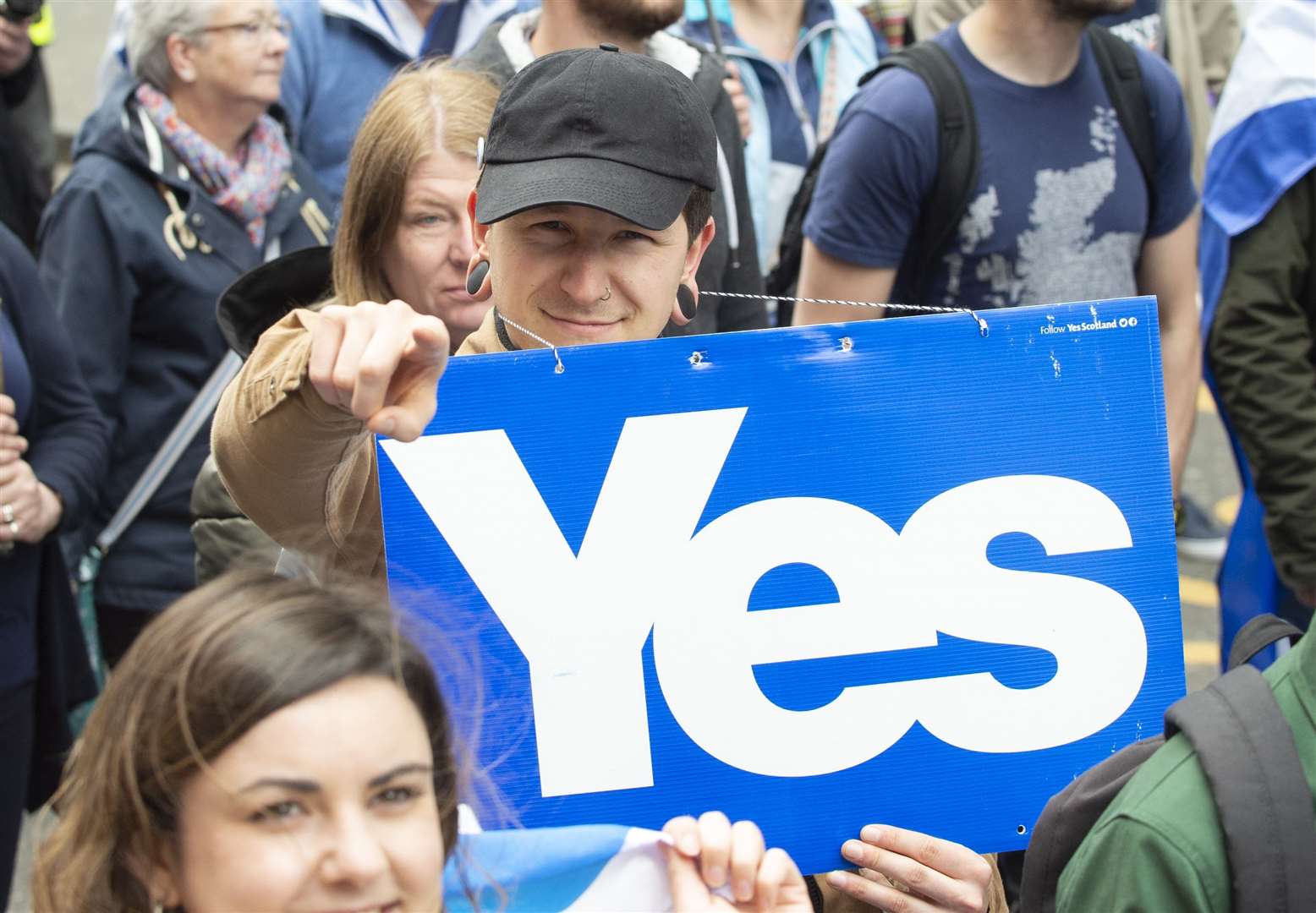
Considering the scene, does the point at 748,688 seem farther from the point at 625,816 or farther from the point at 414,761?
the point at 414,761

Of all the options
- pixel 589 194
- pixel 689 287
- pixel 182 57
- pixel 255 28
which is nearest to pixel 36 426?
pixel 182 57

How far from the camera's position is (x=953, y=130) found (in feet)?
11.8

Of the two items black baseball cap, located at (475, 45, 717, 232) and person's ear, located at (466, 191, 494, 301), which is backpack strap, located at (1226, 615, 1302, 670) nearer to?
black baseball cap, located at (475, 45, 717, 232)

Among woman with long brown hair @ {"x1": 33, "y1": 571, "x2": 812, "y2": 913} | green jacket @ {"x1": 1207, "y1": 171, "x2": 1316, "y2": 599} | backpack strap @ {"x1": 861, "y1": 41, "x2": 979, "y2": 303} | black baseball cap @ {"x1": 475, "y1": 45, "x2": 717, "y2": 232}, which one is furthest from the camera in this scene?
green jacket @ {"x1": 1207, "y1": 171, "x2": 1316, "y2": 599}

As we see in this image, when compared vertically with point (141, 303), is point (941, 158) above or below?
above

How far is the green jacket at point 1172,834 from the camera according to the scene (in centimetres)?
162

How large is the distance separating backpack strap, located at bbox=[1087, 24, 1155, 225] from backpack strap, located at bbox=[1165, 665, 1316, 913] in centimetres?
230

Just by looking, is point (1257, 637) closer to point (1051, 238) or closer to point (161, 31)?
point (1051, 238)

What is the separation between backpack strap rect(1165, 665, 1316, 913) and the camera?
1.58m

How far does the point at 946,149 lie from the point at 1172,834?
2.20m

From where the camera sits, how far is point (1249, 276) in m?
3.96

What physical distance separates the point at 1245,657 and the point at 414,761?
0.95 metres

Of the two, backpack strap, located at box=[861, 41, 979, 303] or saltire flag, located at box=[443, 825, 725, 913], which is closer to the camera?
saltire flag, located at box=[443, 825, 725, 913]

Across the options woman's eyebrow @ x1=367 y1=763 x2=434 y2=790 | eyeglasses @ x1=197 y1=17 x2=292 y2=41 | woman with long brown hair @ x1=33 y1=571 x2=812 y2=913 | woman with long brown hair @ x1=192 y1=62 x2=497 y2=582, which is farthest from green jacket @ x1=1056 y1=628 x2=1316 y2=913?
eyeglasses @ x1=197 y1=17 x2=292 y2=41
